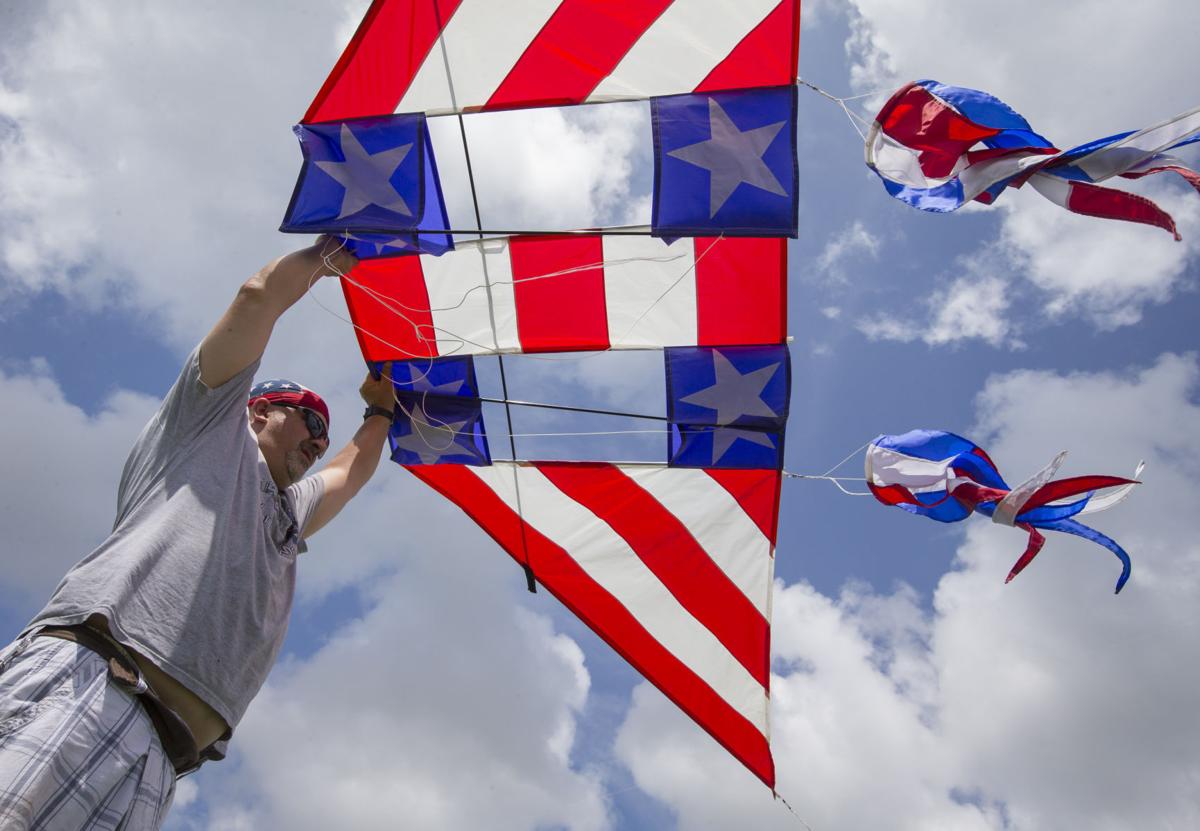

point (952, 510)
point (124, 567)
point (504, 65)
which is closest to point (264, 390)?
point (124, 567)

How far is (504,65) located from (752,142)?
2.59 feet

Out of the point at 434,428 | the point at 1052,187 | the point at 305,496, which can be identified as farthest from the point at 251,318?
the point at 1052,187

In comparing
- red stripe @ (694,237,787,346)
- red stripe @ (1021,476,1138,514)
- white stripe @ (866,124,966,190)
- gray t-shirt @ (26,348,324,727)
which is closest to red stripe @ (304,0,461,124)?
gray t-shirt @ (26,348,324,727)

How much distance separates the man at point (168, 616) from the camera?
61.2 inches

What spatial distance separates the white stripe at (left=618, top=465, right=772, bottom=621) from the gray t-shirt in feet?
5.42

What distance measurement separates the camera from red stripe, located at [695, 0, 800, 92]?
2439mm

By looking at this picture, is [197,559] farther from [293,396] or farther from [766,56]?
[766,56]

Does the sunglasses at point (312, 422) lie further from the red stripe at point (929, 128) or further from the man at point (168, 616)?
the red stripe at point (929, 128)

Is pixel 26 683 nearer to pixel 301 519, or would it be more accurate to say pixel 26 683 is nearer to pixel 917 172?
pixel 301 519

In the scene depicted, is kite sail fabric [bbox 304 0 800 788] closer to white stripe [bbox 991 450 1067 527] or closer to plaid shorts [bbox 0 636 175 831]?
white stripe [bbox 991 450 1067 527]

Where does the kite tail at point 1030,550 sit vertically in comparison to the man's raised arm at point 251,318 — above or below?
below

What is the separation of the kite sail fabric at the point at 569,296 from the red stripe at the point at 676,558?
1.94 feet

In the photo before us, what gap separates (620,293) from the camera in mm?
3146

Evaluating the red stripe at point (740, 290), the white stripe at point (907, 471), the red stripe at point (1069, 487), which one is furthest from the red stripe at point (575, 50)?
the red stripe at point (1069, 487)
